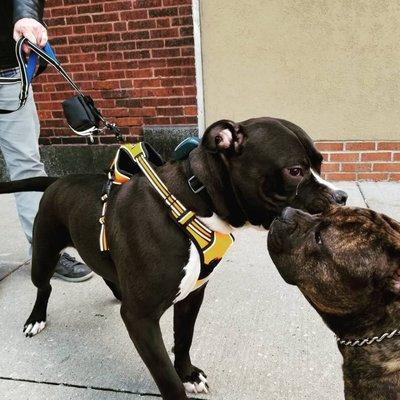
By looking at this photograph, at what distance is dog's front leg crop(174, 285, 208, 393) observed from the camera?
2645mm

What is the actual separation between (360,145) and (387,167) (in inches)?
16.6

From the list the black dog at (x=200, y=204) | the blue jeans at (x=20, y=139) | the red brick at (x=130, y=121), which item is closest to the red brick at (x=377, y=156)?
the red brick at (x=130, y=121)

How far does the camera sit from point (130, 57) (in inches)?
226

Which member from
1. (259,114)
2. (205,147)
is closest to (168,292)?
(205,147)

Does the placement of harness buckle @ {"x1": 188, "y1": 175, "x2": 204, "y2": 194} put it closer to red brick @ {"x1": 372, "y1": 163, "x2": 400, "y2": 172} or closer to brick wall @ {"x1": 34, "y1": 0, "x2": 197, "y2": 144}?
brick wall @ {"x1": 34, "y1": 0, "x2": 197, "y2": 144}

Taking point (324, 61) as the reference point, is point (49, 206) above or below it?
below

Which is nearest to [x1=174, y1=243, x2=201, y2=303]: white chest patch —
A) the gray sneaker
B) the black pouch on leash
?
the black pouch on leash

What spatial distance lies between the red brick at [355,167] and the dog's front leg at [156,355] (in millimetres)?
4052

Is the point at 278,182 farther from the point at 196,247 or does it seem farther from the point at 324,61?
the point at 324,61

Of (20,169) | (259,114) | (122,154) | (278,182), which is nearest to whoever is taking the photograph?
(278,182)

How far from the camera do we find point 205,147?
2.26m

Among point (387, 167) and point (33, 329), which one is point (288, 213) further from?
point (387, 167)

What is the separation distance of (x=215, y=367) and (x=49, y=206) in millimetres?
1437

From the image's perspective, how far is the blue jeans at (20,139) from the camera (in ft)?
11.7
